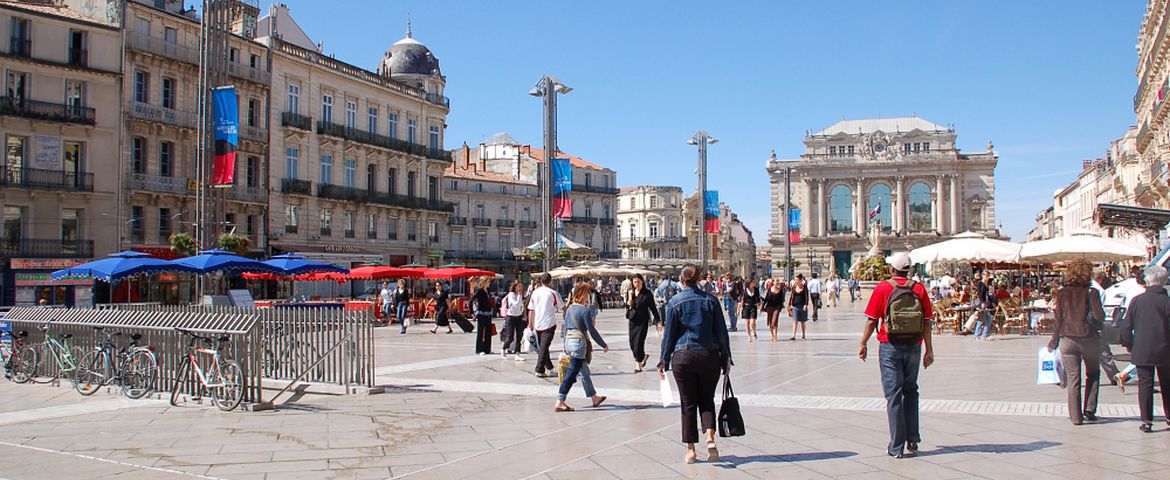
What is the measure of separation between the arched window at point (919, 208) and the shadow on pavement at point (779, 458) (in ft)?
294

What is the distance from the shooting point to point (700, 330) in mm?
7125

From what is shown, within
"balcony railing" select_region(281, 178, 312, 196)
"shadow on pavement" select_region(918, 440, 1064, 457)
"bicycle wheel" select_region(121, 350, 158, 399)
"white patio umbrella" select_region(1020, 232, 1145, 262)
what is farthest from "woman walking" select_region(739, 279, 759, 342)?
→ "balcony railing" select_region(281, 178, 312, 196)

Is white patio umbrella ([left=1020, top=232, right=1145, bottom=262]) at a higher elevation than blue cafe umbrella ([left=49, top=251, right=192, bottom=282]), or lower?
higher

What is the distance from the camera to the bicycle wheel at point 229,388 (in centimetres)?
1032

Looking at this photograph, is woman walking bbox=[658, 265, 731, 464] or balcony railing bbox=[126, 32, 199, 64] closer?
woman walking bbox=[658, 265, 731, 464]

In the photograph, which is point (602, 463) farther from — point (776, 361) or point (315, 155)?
point (315, 155)

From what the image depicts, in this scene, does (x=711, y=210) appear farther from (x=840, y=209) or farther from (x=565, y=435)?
(x=840, y=209)

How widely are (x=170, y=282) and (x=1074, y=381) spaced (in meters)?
32.1

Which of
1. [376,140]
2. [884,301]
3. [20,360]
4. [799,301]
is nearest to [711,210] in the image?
[376,140]

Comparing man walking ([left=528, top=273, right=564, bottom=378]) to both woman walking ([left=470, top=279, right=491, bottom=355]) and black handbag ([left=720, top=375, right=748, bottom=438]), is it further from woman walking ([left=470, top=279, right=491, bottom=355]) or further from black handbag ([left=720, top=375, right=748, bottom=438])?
black handbag ([left=720, top=375, right=748, bottom=438])

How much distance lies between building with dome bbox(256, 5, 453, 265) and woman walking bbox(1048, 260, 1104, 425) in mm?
34665

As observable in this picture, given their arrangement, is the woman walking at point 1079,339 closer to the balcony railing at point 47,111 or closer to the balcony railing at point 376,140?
the balcony railing at point 47,111

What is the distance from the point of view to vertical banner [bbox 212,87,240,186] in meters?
19.3

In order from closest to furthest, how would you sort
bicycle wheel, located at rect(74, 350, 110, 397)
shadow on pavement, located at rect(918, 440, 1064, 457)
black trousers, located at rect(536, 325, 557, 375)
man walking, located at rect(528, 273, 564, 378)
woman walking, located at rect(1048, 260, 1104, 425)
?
shadow on pavement, located at rect(918, 440, 1064, 457)
woman walking, located at rect(1048, 260, 1104, 425)
bicycle wheel, located at rect(74, 350, 110, 397)
man walking, located at rect(528, 273, 564, 378)
black trousers, located at rect(536, 325, 557, 375)
